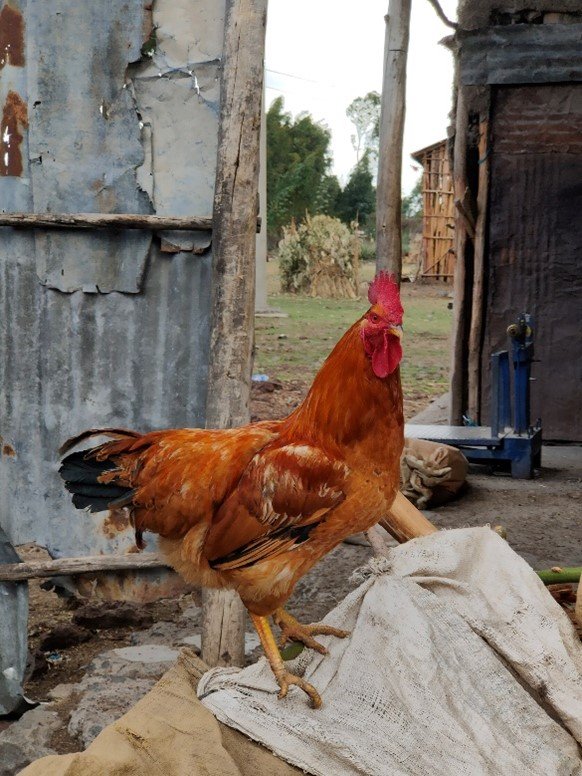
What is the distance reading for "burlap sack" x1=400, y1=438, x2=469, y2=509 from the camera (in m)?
6.27

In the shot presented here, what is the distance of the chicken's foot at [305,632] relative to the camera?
2.50 metres

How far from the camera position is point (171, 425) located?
4117 mm

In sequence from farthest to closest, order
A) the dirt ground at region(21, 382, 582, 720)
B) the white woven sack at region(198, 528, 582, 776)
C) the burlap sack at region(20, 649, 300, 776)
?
the dirt ground at region(21, 382, 582, 720)
the white woven sack at region(198, 528, 582, 776)
the burlap sack at region(20, 649, 300, 776)

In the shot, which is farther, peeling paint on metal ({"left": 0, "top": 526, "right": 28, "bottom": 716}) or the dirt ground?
the dirt ground

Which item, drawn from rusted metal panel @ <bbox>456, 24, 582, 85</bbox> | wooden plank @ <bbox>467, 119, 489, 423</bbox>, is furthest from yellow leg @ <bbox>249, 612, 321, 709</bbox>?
rusted metal panel @ <bbox>456, 24, 582, 85</bbox>

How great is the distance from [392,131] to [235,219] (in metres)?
3.60

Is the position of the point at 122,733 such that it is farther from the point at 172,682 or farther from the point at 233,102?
the point at 233,102

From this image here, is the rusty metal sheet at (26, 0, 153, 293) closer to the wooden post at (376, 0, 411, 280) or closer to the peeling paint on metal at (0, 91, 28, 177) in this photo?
the peeling paint on metal at (0, 91, 28, 177)

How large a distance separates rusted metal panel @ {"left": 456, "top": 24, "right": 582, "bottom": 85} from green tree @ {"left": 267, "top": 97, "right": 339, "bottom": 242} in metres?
22.2

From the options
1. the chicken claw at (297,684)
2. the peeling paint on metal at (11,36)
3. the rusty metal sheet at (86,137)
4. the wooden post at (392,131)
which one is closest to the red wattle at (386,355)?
the chicken claw at (297,684)

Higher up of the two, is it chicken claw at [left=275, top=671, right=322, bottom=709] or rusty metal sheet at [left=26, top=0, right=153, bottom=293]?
rusty metal sheet at [left=26, top=0, right=153, bottom=293]

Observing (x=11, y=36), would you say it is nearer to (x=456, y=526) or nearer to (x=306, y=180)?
(x=456, y=526)

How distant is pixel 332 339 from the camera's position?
13.9 m

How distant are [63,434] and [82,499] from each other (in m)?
1.35
